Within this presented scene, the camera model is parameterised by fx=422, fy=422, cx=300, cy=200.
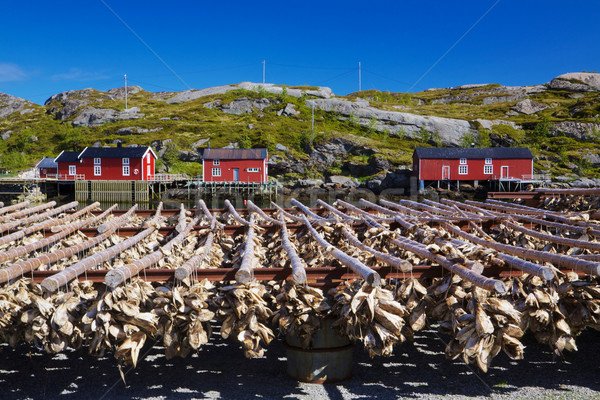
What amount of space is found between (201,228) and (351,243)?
3.30 meters

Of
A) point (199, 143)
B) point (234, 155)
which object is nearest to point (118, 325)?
point (234, 155)

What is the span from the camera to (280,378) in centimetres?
679

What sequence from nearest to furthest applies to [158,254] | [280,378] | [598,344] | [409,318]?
[409,318]
[158,254]
[280,378]
[598,344]

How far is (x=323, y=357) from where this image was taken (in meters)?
6.29

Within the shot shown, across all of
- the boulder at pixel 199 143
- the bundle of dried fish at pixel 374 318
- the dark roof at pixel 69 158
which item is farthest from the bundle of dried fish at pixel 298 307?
the boulder at pixel 199 143

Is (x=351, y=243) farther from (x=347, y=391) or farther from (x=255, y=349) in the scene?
(x=255, y=349)

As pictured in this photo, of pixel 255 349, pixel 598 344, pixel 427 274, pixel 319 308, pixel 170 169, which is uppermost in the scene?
pixel 170 169

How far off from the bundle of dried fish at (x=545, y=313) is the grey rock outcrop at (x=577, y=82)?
14358 cm

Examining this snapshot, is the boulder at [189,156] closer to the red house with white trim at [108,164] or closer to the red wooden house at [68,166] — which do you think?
the red house with white trim at [108,164]

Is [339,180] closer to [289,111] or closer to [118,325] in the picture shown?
[289,111]

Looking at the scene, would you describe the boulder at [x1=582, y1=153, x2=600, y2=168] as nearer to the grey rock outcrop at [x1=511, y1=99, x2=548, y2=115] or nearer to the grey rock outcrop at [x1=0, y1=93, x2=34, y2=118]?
the grey rock outcrop at [x1=511, y1=99, x2=548, y2=115]

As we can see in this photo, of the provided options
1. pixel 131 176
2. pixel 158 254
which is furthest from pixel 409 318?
pixel 131 176

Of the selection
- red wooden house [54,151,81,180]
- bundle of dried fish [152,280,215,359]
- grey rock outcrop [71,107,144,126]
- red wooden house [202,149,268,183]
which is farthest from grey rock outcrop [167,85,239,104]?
bundle of dried fish [152,280,215,359]

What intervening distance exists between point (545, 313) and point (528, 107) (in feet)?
379
